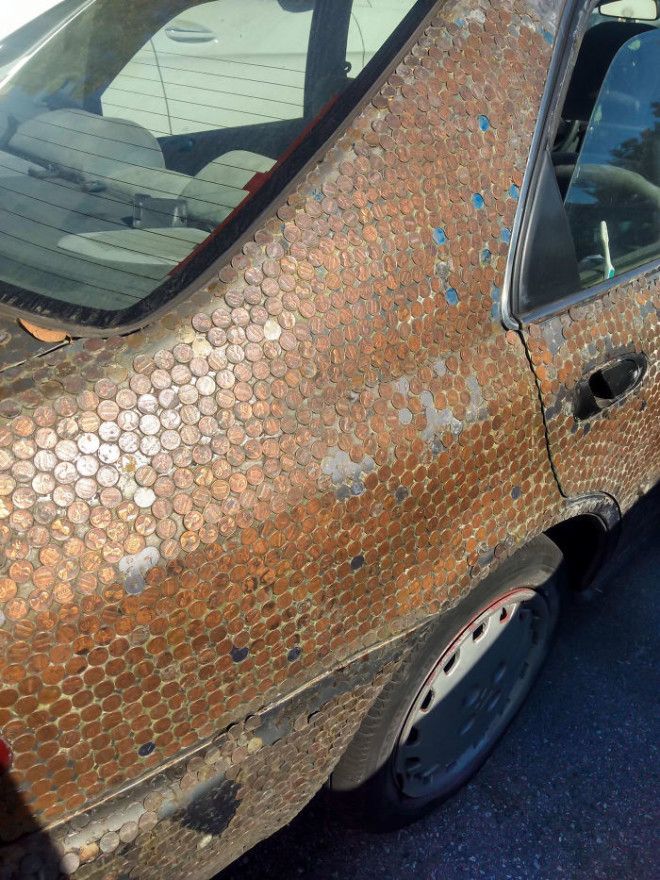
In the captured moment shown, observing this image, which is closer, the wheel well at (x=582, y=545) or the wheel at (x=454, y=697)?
the wheel at (x=454, y=697)

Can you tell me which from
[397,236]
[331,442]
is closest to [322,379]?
[331,442]

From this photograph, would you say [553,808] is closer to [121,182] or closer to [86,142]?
[121,182]

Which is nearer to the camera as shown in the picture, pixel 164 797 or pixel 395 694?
pixel 164 797

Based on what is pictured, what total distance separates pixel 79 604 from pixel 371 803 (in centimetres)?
115

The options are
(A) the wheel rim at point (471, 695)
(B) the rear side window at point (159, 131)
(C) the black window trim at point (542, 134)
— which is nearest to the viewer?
(B) the rear side window at point (159, 131)

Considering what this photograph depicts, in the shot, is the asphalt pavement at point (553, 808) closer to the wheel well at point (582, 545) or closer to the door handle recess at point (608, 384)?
the wheel well at point (582, 545)

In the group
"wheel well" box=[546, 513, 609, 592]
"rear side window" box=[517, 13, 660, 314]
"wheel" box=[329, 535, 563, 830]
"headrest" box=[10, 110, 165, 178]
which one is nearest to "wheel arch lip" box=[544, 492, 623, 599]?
"wheel well" box=[546, 513, 609, 592]

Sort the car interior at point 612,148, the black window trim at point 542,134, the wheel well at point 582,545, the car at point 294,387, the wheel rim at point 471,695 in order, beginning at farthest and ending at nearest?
the wheel well at point 582,545 < the wheel rim at point 471,695 < the car interior at point 612,148 < the black window trim at point 542,134 < the car at point 294,387

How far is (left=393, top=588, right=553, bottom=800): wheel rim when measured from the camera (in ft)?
6.29

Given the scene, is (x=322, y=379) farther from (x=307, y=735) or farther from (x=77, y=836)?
(x=77, y=836)

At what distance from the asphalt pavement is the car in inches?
10.4

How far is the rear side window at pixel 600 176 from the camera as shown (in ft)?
5.36

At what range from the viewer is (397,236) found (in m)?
1.38

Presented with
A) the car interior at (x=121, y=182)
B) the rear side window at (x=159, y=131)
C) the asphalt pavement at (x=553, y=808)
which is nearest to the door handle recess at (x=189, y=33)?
the rear side window at (x=159, y=131)
